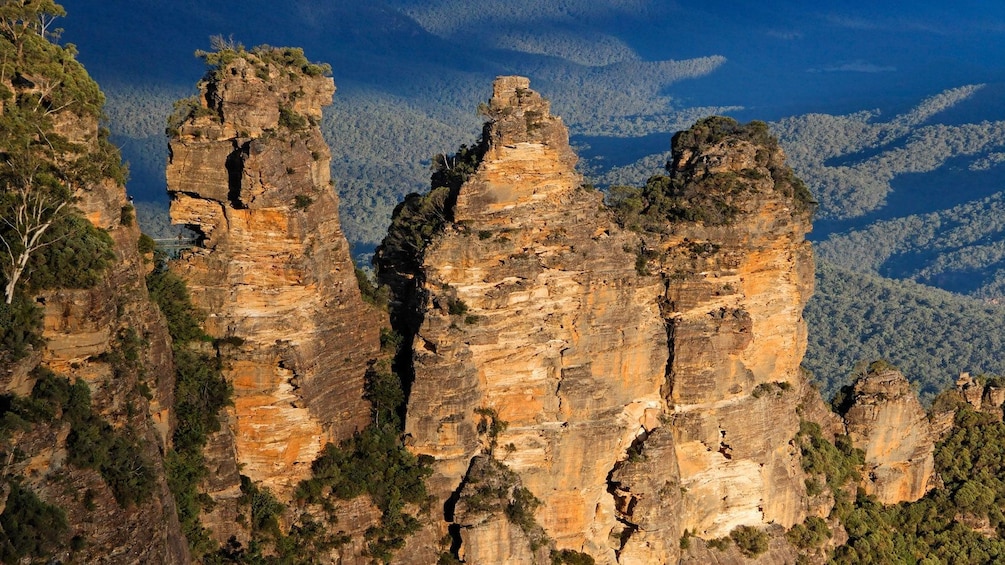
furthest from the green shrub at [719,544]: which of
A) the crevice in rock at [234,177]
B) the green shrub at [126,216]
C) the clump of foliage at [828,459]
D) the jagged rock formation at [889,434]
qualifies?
the green shrub at [126,216]

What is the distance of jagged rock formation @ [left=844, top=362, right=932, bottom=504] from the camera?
2144 inches

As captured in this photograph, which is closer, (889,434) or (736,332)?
(736,332)

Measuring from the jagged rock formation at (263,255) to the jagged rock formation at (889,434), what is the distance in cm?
2674

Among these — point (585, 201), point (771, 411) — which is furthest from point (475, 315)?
point (771, 411)

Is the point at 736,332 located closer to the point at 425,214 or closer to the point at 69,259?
the point at 425,214

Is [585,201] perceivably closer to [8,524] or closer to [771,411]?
[771,411]

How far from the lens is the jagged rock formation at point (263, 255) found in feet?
120

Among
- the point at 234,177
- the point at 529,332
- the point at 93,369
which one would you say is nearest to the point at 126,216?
the point at 234,177

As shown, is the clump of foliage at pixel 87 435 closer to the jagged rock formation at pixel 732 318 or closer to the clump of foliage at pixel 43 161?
the clump of foliage at pixel 43 161

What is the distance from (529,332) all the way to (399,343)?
4.38m

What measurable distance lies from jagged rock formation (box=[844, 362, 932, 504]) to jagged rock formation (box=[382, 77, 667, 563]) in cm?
1631

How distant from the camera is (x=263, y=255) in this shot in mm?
37000

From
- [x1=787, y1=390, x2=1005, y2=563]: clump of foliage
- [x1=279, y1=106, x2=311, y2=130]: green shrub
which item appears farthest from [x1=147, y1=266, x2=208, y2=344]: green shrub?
[x1=787, y1=390, x2=1005, y2=563]: clump of foliage

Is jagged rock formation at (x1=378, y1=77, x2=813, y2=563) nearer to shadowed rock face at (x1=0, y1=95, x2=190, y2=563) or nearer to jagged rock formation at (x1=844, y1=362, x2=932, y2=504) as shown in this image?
jagged rock formation at (x1=844, y1=362, x2=932, y2=504)
